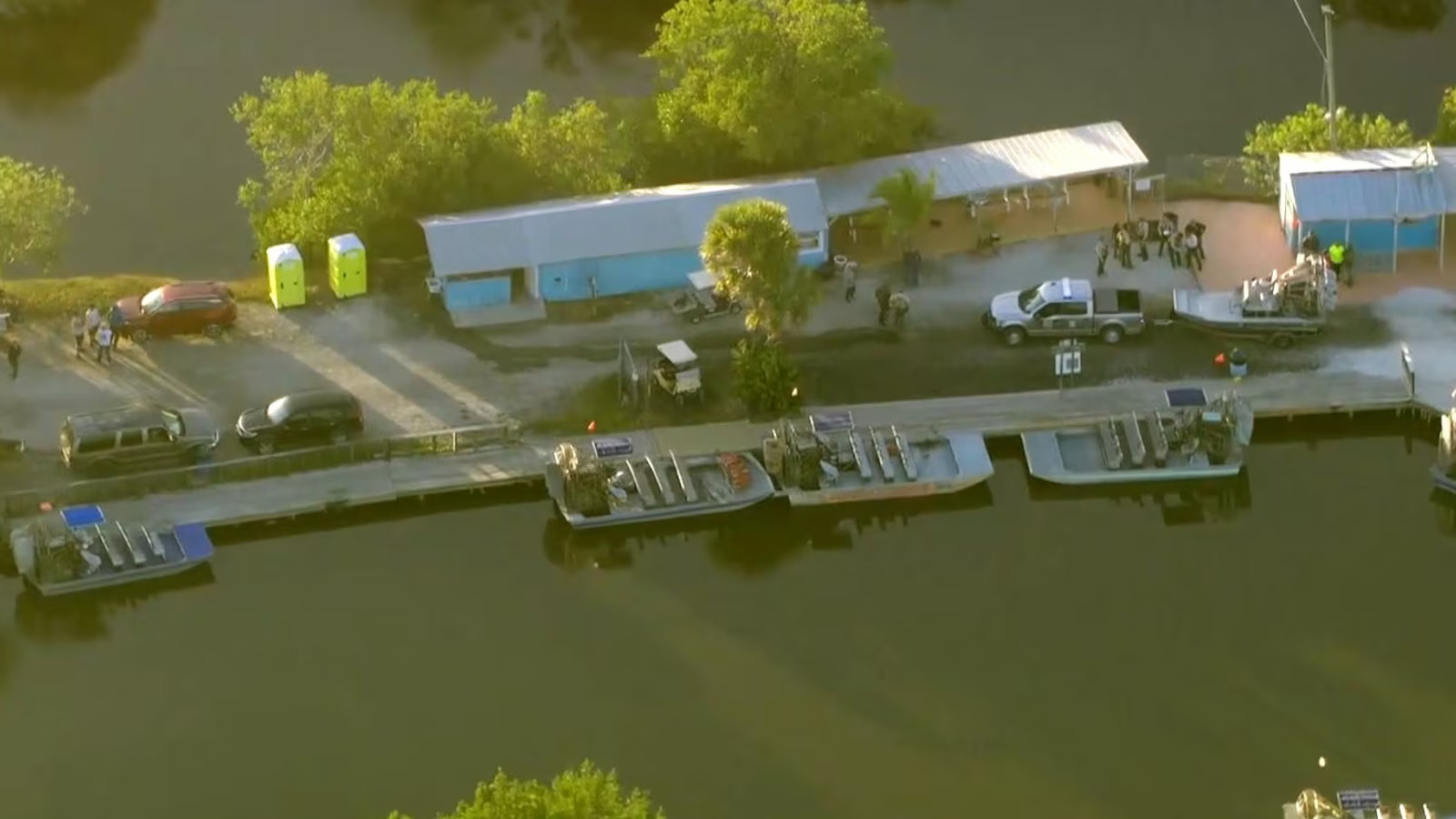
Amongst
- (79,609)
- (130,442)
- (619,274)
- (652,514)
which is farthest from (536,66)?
(79,609)

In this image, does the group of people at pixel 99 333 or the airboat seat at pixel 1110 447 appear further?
the group of people at pixel 99 333

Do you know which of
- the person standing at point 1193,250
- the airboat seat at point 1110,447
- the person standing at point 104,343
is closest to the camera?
the airboat seat at point 1110,447

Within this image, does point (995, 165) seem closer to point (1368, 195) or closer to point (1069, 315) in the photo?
point (1069, 315)

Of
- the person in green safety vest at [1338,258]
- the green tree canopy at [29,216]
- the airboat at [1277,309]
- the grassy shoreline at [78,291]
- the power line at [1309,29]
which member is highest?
the power line at [1309,29]

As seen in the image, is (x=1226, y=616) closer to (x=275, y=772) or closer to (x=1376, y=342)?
(x=1376, y=342)

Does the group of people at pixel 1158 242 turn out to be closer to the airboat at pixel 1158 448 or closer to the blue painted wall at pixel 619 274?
the airboat at pixel 1158 448

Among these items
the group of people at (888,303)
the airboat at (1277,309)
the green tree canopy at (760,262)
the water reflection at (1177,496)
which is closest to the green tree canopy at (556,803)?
the water reflection at (1177,496)
